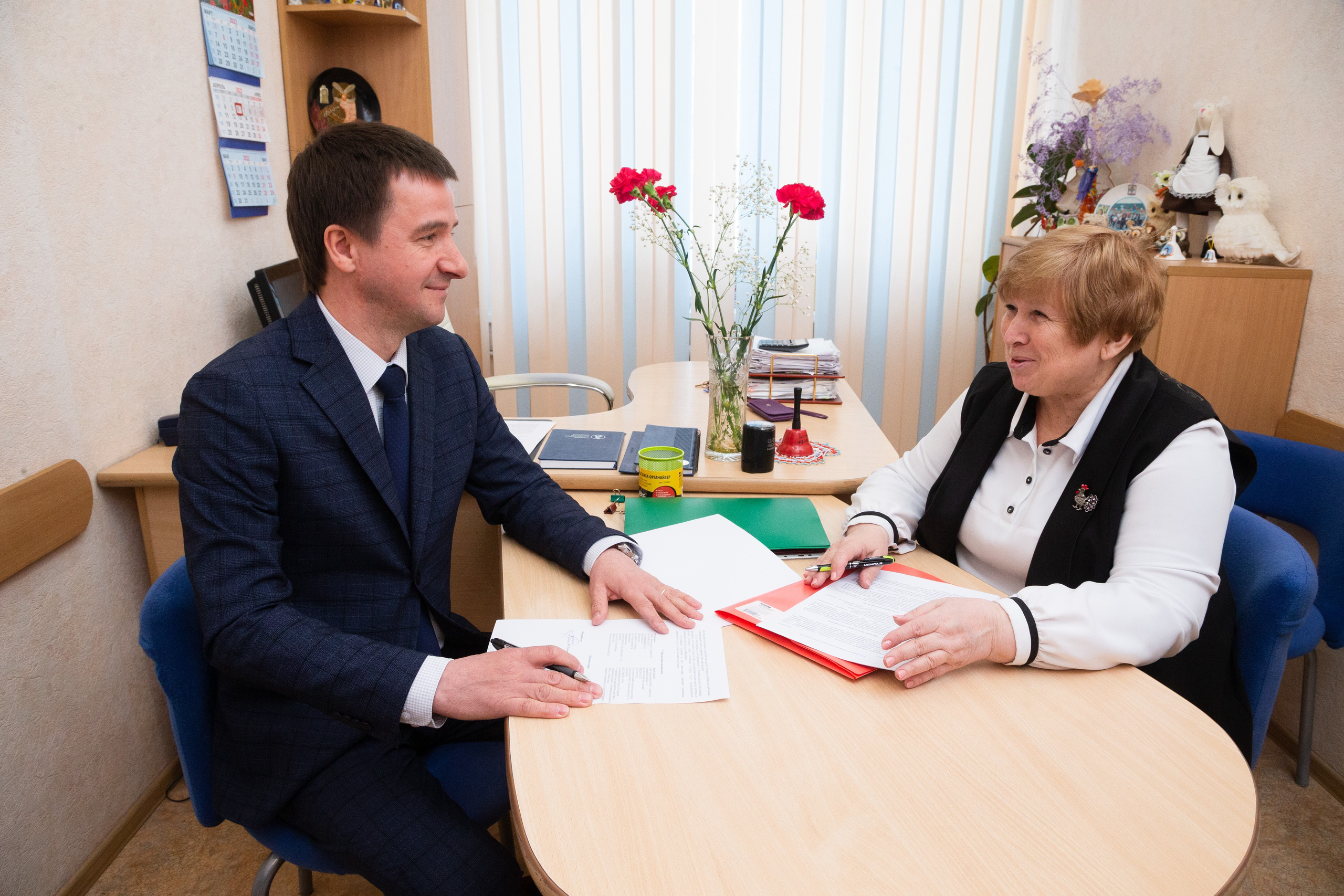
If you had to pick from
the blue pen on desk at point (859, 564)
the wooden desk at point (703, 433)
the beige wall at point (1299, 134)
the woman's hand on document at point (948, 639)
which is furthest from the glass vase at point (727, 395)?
the beige wall at point (1299, 134)

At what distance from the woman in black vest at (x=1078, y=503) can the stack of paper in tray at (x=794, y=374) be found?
0.92m

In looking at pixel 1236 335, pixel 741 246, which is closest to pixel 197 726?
pixel 1236 335

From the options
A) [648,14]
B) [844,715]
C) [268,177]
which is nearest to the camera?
[844,715]

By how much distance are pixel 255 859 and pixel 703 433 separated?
145 centimetres

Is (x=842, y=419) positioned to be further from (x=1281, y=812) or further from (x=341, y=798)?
(x=341, y=798)

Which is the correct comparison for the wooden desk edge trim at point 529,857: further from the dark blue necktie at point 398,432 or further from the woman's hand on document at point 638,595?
the dark blue necktie at point 398,432

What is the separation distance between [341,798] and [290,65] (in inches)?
95.5

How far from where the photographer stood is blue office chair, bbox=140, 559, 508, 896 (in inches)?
45.9

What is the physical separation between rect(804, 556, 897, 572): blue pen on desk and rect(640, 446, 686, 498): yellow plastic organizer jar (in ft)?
1.43

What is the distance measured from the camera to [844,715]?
3.31 feet

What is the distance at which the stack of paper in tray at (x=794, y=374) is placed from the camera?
8.45 feet

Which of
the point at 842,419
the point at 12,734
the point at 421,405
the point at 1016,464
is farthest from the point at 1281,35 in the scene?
the point at 12,734

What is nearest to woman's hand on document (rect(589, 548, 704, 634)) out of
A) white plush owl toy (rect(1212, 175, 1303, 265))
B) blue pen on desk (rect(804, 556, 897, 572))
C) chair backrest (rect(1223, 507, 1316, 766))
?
blue pen on desk (rect(804, 556, 897, 572))

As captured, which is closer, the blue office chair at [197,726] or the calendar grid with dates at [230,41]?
the blue office chair at [197,726]
